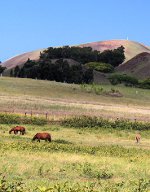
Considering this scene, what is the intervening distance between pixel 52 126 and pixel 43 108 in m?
15.0

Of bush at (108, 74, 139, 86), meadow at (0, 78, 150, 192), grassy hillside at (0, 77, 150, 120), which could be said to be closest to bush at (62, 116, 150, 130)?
meadow at (0, 78, 150, 192)

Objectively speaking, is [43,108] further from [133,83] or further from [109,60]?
[109,60]

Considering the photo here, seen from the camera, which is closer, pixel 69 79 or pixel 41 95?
pixel 41 95

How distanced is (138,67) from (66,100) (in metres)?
87.3

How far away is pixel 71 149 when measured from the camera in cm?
3425

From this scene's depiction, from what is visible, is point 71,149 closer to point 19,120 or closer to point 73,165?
point 73,165

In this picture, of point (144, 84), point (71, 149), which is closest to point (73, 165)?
point (71, 149)

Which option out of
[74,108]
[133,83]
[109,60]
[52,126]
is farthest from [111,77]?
[52,126]

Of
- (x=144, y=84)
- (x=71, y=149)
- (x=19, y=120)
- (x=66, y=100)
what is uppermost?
(x=144, y=84)

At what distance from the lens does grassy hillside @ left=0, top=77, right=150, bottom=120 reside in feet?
212

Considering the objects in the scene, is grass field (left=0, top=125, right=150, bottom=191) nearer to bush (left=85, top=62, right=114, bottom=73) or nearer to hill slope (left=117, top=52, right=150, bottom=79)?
bush (left=85, top=62, right=114, bottom=73)

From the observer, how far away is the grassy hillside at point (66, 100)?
64.6 m

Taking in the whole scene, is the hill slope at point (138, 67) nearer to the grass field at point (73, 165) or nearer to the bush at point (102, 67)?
the bush at point (102, 67)

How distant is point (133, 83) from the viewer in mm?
129250
